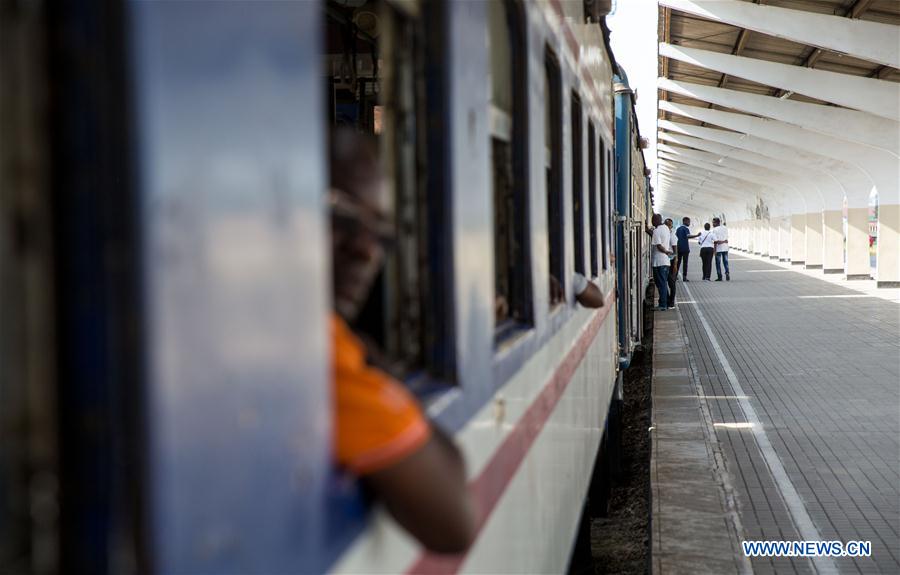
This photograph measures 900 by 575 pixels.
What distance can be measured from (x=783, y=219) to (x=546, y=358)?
49.6 m

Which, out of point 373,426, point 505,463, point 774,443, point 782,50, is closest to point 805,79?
point 782,50

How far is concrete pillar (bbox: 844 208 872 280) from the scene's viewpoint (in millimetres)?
31312

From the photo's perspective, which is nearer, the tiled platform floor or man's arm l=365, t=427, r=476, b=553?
man's arm l=365, t=427, r=476, b=553

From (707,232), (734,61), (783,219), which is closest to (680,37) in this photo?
(734,61)

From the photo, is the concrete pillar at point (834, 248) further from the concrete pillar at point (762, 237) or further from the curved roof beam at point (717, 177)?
the concrete pillar at point (762, 237)

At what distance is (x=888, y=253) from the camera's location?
27188 millimetres

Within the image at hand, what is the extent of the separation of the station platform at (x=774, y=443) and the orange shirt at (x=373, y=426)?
15.2 feet

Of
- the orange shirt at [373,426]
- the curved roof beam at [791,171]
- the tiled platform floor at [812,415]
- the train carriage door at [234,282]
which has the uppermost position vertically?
the curved roof beam at [791,171]

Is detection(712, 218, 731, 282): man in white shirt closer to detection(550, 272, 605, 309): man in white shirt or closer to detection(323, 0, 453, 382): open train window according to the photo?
detection(550, 272, 605, 309): man in white shirt

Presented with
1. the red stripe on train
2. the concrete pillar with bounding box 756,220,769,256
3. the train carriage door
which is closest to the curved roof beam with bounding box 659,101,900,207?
the concrete pillar with bounding box 756,220,769,256

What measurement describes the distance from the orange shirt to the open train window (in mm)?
527

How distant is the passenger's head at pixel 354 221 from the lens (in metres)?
1.62

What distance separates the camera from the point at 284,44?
4.51 ft

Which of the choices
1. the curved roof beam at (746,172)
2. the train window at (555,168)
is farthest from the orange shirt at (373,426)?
the curved roof beam at (746,172)
